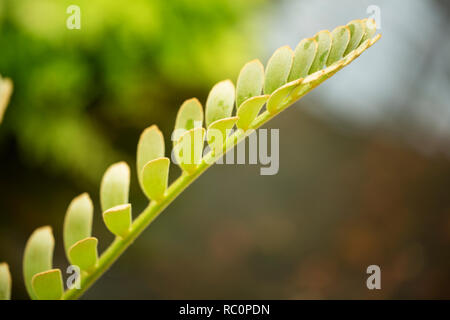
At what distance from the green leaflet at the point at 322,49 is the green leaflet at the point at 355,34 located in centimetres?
1

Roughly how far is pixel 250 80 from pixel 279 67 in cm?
2

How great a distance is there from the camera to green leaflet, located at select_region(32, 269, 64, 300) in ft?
0.66

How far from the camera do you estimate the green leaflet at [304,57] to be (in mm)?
197

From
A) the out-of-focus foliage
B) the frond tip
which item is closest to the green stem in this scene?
the frond tip

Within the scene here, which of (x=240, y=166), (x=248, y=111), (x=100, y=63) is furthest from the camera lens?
(x=240, y=166)

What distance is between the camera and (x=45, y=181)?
1.36 m

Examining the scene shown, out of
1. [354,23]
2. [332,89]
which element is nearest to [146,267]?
[332,89]

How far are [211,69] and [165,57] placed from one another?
5.7 inches

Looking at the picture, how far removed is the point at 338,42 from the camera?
202 millimetres

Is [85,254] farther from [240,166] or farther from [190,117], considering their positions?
[240,166]

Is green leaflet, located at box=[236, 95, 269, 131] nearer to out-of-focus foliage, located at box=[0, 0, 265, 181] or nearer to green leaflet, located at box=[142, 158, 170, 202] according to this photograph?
green leaflet, located at box=[142, 158, 170, 202]

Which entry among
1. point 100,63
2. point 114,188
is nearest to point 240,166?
Answer: point 100,63

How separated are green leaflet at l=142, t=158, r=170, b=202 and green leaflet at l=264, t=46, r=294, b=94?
7 cm

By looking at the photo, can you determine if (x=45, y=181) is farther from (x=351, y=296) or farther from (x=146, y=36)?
(x=351, y=296)
